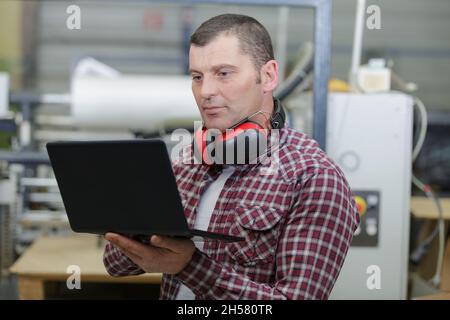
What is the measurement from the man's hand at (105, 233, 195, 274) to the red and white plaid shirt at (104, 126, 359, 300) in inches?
0.7

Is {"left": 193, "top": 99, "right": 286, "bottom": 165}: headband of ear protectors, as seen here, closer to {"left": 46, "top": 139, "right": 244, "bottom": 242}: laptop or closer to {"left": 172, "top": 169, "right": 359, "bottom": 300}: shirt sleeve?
{"left": 172, "top": 169, "right": 359, "bottom": 300}: shirt sleeve

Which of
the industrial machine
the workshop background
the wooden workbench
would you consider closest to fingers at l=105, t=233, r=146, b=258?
the workshop background

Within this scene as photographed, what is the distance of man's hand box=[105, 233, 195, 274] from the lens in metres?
0.96

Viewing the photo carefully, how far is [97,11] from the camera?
6.36 meters

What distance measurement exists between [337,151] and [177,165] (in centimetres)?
79

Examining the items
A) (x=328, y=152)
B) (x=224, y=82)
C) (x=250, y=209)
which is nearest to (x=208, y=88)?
(x=224, y=82)

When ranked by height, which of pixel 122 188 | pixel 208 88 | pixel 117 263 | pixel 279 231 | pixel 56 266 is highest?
pixel 208 88

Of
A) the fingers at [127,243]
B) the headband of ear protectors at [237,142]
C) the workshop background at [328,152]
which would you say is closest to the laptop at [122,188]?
the fingers at [127,243]

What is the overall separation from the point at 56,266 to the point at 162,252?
1186 millimetres

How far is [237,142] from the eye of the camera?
1.15 m

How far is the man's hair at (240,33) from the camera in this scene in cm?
114

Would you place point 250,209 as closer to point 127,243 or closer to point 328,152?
point 127,243
